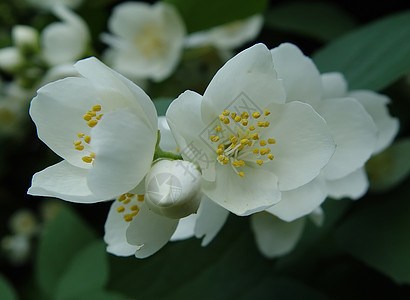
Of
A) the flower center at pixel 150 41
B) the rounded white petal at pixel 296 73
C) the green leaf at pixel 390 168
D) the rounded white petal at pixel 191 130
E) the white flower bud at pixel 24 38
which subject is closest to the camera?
the rounded white petal at pixel 191 130

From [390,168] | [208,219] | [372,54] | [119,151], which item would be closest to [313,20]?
[372,54]

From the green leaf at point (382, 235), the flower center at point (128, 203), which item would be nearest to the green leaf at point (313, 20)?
the green leaf at point (382, 235)

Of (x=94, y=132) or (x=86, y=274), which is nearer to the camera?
(x=94, y=132)

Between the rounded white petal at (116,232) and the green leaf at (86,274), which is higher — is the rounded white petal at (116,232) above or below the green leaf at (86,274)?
above

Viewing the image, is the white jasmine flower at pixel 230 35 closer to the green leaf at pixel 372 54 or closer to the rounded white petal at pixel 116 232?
the green leaf at pixel 372 54

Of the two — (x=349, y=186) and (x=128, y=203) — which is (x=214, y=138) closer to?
(x=128, y=203)

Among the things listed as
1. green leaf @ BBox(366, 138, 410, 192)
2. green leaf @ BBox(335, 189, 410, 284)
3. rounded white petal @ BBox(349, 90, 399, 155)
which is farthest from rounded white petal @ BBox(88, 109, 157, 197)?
green leaf @ BBox(366, 138, 410, 192)
